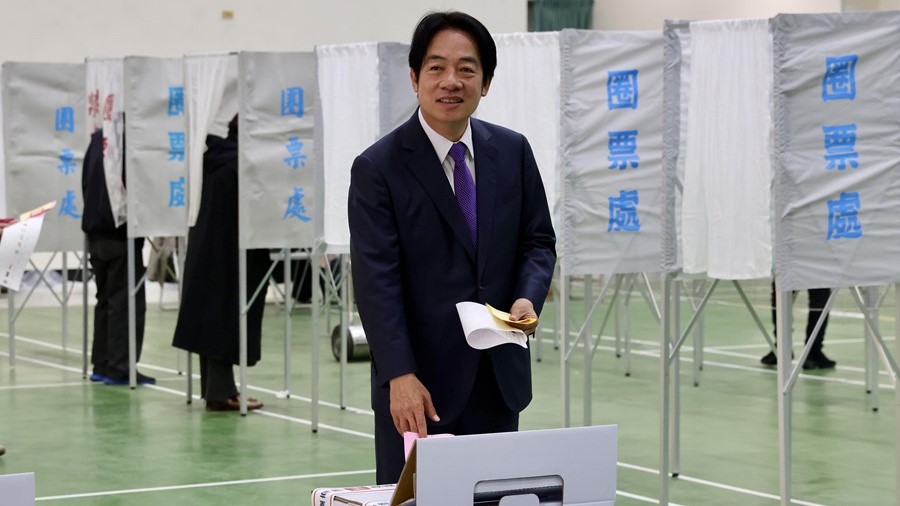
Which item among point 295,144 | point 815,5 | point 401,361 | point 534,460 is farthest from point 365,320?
point 815,5

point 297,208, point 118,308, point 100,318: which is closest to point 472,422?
point 297,208

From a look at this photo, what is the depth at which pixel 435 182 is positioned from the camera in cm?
315

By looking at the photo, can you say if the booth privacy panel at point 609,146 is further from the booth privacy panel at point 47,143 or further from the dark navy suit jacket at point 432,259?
the booth privacy panel at point 47,143

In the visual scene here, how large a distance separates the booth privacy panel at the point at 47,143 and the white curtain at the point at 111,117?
839 mm

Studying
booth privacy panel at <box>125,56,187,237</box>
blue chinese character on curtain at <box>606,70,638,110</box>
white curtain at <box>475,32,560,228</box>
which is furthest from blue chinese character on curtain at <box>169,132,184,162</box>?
blue chinese character on curtain at <box>606,70,638,110</box>

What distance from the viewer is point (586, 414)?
7.02 m

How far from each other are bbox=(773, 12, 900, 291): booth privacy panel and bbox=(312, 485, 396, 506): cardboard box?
2762 mm

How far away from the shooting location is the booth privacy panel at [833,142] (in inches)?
200

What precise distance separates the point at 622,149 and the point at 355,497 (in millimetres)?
4033

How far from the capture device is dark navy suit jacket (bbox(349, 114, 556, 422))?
3123 millimetres

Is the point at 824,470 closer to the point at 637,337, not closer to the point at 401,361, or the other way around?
the point at 401,361

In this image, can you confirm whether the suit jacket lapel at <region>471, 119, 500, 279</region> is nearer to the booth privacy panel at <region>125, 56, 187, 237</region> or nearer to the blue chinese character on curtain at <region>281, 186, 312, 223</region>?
the blue chinese character on curtain at <region>281, 186, 312, 223</region>

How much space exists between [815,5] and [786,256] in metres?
13.5

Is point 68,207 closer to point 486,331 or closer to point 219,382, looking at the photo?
point 219,382
